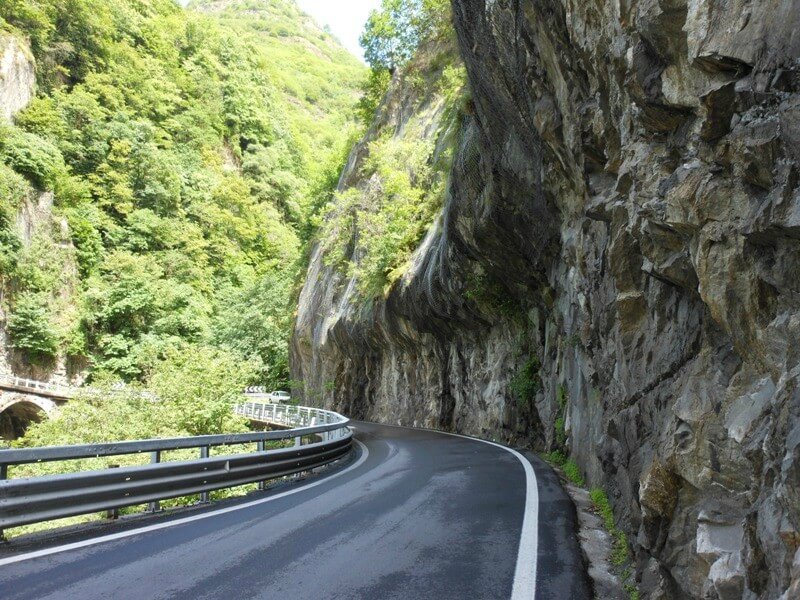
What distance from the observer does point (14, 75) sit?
154 feet

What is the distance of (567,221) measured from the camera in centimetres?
1196

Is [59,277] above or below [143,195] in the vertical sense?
below

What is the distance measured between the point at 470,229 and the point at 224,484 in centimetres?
1055

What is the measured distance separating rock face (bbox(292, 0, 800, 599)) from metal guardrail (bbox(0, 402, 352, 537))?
5.23m

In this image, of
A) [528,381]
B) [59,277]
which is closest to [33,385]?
[59,277]

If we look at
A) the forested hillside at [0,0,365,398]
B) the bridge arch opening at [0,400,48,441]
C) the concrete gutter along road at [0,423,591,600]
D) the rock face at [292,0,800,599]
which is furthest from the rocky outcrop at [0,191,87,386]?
the concrete gutter along road at [0,423,591,600]

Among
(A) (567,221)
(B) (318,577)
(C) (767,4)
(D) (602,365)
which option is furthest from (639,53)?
(A) (567,221)

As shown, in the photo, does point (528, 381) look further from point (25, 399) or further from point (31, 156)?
point (31, 156)

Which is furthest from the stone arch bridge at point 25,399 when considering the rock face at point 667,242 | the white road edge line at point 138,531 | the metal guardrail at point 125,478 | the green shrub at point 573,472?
the rock face at point 667,242

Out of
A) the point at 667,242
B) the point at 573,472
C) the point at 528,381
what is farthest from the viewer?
the point at 528,381

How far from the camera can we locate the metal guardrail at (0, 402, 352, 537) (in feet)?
16.6

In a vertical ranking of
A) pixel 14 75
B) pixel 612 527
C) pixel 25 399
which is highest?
pixel 14 75

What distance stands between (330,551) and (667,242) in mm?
4191

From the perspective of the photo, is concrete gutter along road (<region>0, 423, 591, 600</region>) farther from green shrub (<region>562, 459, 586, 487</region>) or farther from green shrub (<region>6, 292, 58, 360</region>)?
green shrub (<region>6, 292, 58, 360</region>)
